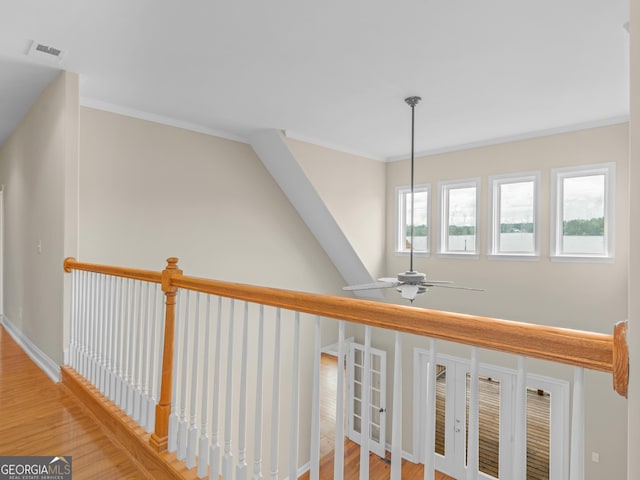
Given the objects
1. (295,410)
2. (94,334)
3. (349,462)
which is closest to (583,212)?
(349,462)

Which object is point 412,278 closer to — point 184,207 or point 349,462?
point 184,207

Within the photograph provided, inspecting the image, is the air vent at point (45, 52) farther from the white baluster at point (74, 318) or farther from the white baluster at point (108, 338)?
the white baluster at point (108, 338)

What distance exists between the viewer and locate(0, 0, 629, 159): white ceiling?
240 cm

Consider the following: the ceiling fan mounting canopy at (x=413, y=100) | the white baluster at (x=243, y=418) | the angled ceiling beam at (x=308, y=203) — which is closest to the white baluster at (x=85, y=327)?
the white baluster at (x=243, y=418)

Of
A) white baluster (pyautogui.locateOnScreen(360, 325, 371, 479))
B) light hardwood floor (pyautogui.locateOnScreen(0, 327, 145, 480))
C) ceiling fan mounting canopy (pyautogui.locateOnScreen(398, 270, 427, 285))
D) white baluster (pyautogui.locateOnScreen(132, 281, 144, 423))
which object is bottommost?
light hardwood floor (pyautogui.locateOnScreen(0, 327, 145, 480))

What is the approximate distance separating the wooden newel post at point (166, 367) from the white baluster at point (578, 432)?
169 cm

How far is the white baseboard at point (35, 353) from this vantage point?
311cm

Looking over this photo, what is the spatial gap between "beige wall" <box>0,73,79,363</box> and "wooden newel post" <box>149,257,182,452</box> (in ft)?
5.71

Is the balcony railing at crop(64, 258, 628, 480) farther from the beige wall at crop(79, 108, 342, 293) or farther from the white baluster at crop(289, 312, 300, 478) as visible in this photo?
the beige wall at crop(79, 108, 342, 293)

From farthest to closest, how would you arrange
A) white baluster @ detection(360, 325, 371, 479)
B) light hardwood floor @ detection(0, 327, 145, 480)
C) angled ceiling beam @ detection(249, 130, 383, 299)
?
angled ceiling beam @ detection(249, 130, 383, 299)
light hardwood floor @ detection(0, 327, 145, 480)
white baluster @ detection(360, 325, 371, 479)

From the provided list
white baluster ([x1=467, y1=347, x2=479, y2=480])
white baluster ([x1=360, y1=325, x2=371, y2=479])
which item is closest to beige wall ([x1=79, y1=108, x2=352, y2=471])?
white baluster ([x1=360, y1=325, x2=371, y2=479])

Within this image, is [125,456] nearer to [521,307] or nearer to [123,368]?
[123,368]

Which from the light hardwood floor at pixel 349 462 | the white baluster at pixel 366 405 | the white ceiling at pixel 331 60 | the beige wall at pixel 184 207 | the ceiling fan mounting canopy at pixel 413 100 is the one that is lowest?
the light hardwood floor at pixel 349 462

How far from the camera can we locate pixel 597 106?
3975 mm
